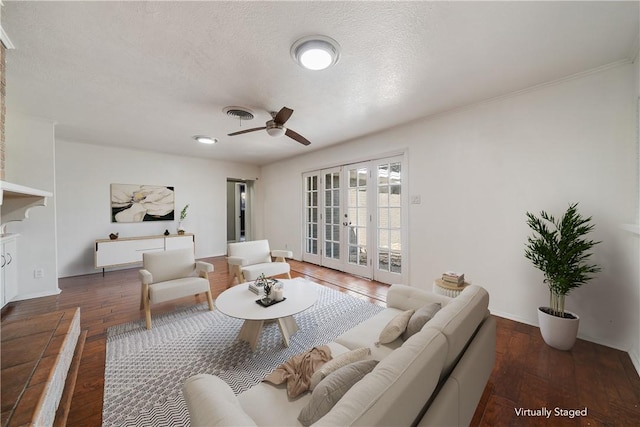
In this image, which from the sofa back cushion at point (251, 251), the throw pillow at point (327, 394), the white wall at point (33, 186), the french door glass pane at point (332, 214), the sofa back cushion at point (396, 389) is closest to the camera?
the sofa back cushion at point (396, 389)

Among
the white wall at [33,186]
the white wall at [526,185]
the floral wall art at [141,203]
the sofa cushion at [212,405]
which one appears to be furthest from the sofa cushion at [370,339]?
the floral wall art at [141,203]

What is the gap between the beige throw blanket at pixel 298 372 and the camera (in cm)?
112

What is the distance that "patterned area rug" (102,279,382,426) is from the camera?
5.04 feet

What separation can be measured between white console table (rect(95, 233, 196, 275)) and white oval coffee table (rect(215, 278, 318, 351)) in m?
3.29

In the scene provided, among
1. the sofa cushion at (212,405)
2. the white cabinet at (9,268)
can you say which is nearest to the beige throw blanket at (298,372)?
the sofa cushion at (212,405)

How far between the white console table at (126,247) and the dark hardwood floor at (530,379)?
135 centimetres

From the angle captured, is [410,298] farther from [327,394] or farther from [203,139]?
[203,139]

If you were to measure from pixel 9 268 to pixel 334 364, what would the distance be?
4302mm

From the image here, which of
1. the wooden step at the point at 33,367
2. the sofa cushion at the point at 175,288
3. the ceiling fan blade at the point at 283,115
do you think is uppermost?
the ceiling fan blade at the point at 283,115

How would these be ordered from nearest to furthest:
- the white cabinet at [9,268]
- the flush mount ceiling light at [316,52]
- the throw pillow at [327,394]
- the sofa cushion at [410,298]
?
the throw pillow at [327,394] < the flush mount ceiling light at [316,52] < the sofa cushion at [410,298] < the white cabinet at [9,268]

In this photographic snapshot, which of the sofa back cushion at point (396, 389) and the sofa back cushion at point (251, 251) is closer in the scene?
the sofa back cushion at point (396, 389)

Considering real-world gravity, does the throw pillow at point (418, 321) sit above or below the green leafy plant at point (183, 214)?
below

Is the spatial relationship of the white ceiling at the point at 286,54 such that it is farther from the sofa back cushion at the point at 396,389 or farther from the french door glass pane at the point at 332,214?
the sofa back cushion at the point at 396,389

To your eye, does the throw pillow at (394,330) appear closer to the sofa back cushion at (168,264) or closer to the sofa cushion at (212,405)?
the sofa cushion at (212,405)
